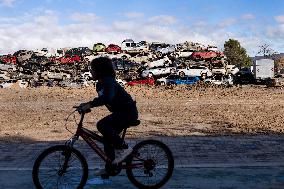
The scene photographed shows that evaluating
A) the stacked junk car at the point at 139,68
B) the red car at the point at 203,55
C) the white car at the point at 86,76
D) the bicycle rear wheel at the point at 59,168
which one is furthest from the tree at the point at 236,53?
Answer: the bicycle rear wheel at the point at 59,168

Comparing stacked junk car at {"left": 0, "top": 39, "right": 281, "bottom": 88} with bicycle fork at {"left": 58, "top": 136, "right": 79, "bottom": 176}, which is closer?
bicycle fork at {"left": 58, "top": 136, "right": 79, "bottom": 176}

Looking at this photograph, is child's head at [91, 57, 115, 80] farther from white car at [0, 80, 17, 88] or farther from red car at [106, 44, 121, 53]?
red car at [106, 44, 121, 53]

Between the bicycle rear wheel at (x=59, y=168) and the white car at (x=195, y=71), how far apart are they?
39987mm

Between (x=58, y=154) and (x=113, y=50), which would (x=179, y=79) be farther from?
(x=58, y=154)

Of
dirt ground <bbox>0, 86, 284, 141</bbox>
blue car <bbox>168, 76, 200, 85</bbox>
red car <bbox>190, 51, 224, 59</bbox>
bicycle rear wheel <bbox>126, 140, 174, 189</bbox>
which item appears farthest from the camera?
red car <bbox>190, 51, 224, 59</bbox>

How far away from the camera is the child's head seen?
5.63 metres

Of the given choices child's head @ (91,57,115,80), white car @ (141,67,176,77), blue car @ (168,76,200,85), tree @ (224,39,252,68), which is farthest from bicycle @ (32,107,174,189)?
tree @ (224,39,252,68)

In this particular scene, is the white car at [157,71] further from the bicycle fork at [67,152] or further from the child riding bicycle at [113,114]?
the bicycle fork at [67,152]

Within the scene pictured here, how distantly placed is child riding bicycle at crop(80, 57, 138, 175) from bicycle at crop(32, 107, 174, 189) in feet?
0.31

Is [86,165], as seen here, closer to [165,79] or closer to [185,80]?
[185,80]

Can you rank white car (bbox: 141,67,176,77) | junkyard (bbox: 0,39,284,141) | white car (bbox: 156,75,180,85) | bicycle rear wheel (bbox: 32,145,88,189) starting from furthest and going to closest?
white car (bbox: 141,67,176,77), white car (bbox: 156,75,180,85), junkyard (bbox: 0,39,284,141), bicycle rear wheel (bbox: 32,145,88,189)

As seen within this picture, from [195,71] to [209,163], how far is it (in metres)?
39.4

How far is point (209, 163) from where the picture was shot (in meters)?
7.59

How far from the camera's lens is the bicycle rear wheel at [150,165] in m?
5.91
